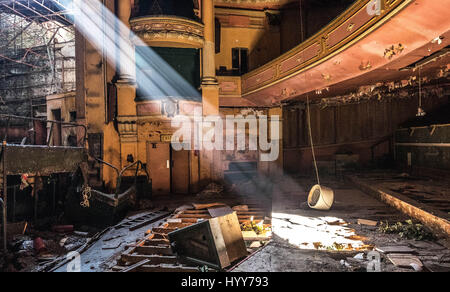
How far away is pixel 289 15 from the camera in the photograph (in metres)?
14.5

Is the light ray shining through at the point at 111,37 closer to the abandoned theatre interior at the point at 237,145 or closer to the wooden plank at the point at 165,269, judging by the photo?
the abandoned theatre interior at the point at 237,145

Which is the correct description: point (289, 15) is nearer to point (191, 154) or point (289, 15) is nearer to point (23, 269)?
point (191, 154)

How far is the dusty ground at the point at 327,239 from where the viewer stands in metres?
4.39

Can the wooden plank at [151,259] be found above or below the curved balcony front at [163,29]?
below

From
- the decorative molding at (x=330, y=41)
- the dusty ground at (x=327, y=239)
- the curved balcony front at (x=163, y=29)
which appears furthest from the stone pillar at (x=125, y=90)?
the dusty ground at (x=327, y=239)

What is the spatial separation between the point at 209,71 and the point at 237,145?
13.0 ft

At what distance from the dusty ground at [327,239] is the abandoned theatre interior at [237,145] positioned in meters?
0.04

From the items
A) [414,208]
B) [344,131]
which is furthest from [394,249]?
[344,131]

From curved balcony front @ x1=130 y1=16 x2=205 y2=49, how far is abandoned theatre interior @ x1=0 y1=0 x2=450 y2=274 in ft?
0.19

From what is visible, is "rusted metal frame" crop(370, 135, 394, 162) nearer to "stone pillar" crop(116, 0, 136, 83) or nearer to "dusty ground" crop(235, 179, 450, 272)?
"dusty ground" crop(235, 179, 450, 272)

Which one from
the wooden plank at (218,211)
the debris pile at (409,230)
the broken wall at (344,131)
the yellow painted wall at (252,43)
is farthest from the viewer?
the broken wall at (344,131)

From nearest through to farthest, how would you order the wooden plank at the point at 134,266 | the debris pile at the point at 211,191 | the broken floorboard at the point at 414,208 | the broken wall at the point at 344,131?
the wooden plank at the point at 134,266 → the broken floorboard at the point at 414,208 → the debris pile at the point at 211,191 → the broken wall at the point at 344,131
